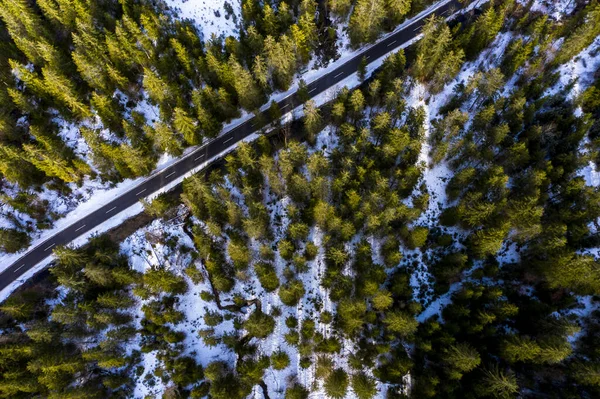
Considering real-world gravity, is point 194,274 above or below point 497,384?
above

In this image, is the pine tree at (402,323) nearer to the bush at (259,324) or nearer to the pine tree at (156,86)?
the bush at (259,324)

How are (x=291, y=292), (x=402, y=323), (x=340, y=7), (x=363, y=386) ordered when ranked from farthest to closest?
(x=340, y=7) → (x=291, y=292) → (x=402, y=323) → (x=363, y=386)

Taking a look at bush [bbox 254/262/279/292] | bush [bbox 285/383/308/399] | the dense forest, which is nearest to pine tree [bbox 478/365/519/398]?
the dense forest

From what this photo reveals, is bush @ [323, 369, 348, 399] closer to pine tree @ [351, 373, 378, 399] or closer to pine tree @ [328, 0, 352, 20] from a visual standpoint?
pine tree @ [351, 373, 378, 399]

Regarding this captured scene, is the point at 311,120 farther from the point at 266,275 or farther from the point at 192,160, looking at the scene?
the point at 266,275

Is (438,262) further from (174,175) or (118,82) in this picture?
(118,82)

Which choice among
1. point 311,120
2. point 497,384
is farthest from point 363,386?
point 311,120
